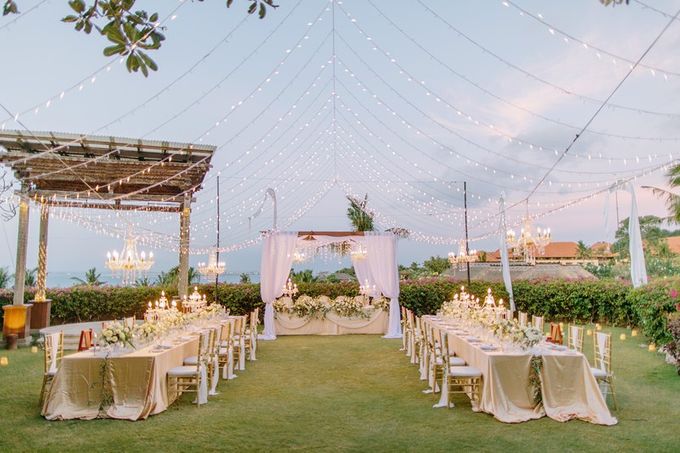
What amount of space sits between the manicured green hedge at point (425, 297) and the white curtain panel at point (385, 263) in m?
2.12

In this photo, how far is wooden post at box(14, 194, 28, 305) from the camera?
35.7 feet

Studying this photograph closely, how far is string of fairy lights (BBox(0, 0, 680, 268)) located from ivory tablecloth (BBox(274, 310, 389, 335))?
8.22ft

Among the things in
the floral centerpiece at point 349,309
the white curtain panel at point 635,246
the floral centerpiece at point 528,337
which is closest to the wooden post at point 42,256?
the floral centerpiece at point 349,309

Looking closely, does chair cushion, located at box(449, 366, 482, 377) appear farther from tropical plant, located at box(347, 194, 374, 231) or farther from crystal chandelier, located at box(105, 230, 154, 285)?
tropical plant, located at box(347, 194, 374, 231)

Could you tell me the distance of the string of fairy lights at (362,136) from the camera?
7.04m

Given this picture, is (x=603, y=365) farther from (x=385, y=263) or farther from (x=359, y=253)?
(x=359, y=253)

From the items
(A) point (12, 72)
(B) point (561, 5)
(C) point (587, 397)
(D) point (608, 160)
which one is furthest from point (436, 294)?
(A) point (12, 72)

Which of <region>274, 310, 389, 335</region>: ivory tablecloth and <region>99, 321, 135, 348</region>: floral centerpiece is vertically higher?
<region>99, 321, 135, 348</region>: floral centerpiece

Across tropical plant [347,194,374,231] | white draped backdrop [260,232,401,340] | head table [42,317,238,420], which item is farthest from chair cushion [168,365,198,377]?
tropical plant [347,194,374,231]

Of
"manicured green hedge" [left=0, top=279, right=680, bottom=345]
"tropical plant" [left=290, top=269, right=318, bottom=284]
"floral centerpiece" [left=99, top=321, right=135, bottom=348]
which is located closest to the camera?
"floral centerpiece" [left=99, top=321, right=135, bottom=348]

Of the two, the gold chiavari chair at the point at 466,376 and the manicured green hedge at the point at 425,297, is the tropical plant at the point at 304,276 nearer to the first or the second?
the manicured green hedge at the point at 425,297

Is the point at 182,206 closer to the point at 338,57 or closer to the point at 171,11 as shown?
the point at 338,57

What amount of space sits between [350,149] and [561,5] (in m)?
6.72

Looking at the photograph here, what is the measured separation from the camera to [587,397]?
18.4ft
